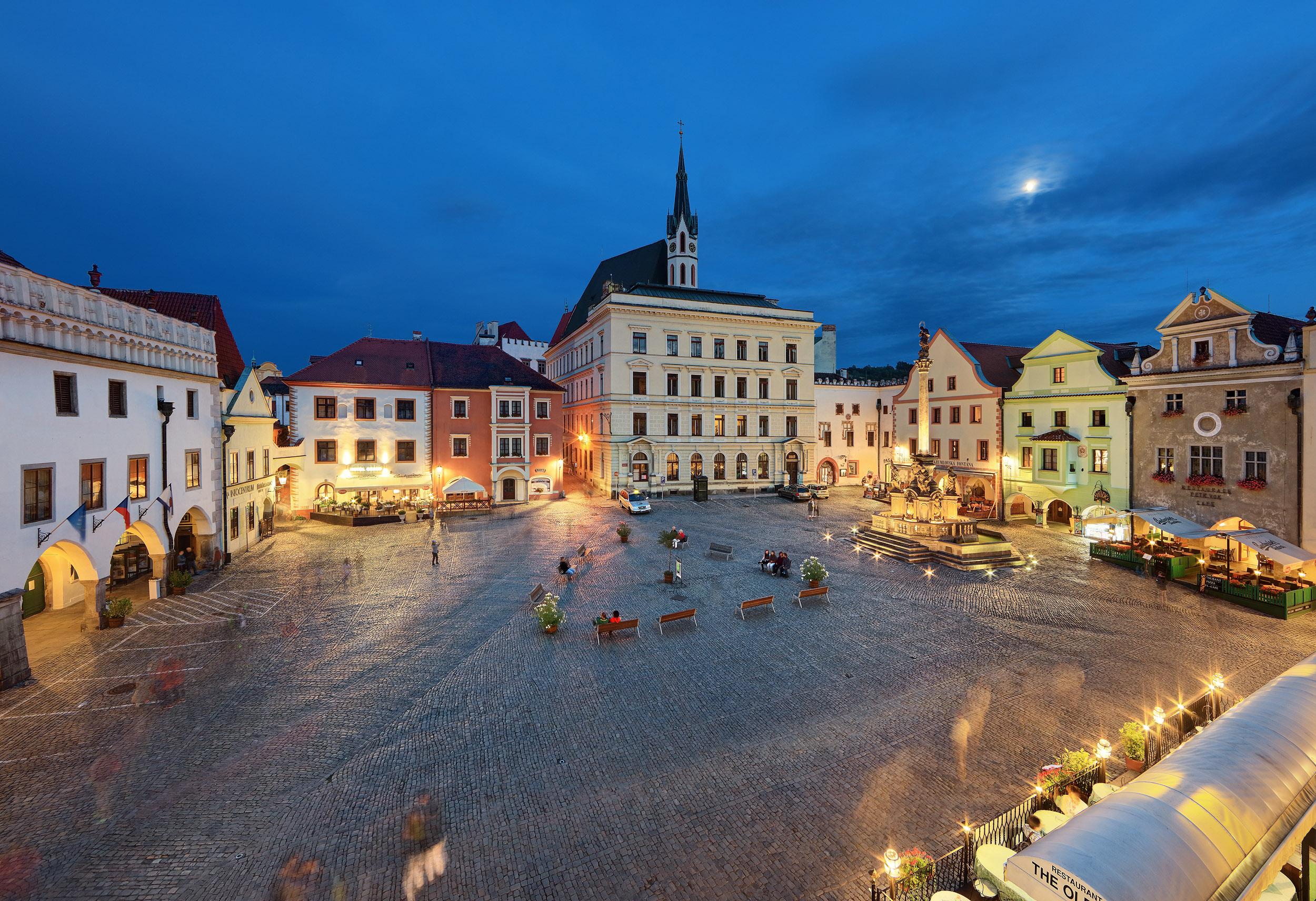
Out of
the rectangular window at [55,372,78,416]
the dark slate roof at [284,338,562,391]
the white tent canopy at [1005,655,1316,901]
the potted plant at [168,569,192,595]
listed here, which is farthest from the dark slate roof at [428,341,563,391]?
the white tent canopy at [1005,655,1316,901]

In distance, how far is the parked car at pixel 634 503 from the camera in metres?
38.2

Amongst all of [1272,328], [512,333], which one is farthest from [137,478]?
[512,333]

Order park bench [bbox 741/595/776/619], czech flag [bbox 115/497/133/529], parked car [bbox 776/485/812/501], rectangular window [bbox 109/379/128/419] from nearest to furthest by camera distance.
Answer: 1. czech flag [bbox 115/497/133/529]
2. rectangular window [bbox 109/379/128/419]
3. park bench [bbox 741/595/776/619]
4. parked car [bbox 776/485/812/501]

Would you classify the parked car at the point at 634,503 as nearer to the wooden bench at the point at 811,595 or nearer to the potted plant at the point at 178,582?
the wooden bench at the point at 811,595

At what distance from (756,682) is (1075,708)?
665cm

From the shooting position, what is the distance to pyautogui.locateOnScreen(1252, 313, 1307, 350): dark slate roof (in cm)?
2320

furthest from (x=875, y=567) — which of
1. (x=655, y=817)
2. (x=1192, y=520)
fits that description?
(x=655, y=817)

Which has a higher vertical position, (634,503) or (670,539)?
(634,503)

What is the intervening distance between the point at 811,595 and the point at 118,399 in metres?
23.5

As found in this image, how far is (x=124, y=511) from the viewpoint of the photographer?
664 inches

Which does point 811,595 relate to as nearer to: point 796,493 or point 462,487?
point 462,487

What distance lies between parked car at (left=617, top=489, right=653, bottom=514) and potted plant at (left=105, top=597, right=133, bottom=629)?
25947 mm

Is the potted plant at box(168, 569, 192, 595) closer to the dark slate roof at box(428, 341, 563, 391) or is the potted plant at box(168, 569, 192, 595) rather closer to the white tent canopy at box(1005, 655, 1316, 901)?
the dark slate roof at box(428, 341, 563, 391)

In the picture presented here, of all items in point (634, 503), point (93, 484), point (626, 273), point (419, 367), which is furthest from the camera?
point (626, 273)
